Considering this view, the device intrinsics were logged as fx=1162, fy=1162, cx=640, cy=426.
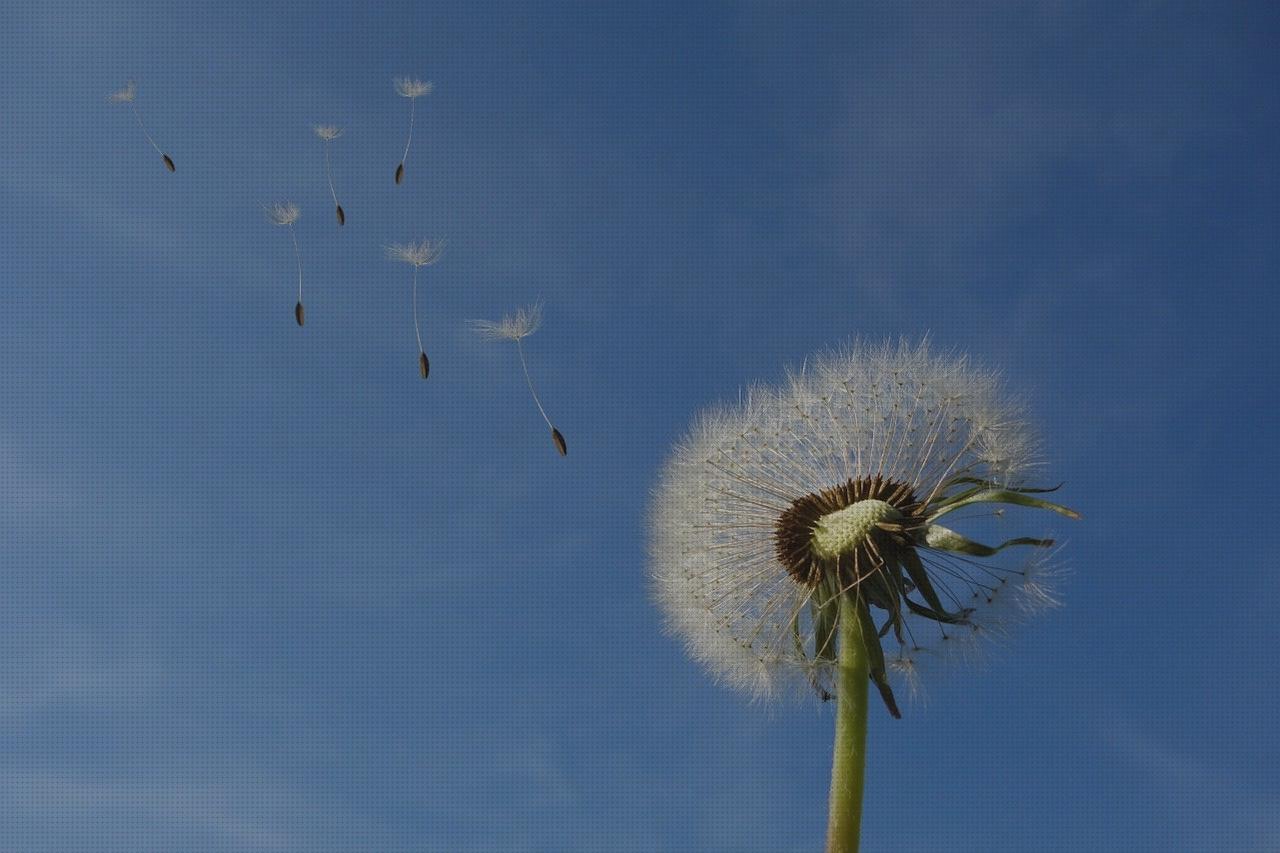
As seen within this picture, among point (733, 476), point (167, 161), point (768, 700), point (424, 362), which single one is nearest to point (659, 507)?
point (733, 476)

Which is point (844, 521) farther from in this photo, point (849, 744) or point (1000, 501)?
point (849, 744)

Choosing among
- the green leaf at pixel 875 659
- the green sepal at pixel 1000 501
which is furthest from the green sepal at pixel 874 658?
the green sepal at pixel 1000 501

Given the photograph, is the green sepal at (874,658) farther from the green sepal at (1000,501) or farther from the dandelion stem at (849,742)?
the green sepal at (1000,501)

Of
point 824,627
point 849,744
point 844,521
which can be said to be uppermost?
point 844,521

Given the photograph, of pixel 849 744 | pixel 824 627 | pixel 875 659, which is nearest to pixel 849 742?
pixel 849 744

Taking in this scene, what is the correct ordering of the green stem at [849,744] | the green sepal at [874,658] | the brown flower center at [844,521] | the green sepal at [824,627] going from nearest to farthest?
the green stem at [849,744] < the green sepal at [874,658] < the brown flower center at [844,521] < the green sepal at [824,627]

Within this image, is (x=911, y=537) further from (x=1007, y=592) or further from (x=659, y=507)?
(x=659, y=507)
